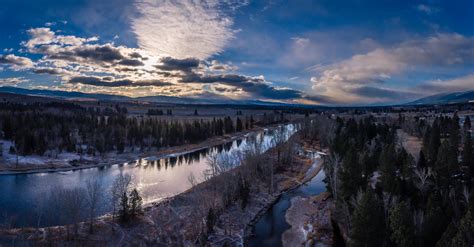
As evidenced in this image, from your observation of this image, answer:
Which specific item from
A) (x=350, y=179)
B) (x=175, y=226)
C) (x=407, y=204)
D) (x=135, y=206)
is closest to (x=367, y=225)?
(x=407, y=204)

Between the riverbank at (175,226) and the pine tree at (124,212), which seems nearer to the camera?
the riverbank at (175,226)

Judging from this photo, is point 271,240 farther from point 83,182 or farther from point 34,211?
point 83,182

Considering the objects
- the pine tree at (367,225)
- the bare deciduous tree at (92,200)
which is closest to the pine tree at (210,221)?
the bare deciduous tree at (92,200)

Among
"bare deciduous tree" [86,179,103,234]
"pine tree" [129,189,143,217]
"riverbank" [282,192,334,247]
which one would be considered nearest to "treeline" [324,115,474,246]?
"riverbank" [282,192,334,247]

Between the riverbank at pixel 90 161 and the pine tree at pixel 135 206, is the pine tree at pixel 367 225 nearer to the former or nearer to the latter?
the pine tree at pixel 135 206

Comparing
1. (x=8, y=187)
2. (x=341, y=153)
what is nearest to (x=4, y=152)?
(x=8, y=187)

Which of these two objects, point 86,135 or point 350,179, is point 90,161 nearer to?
point 86,135
